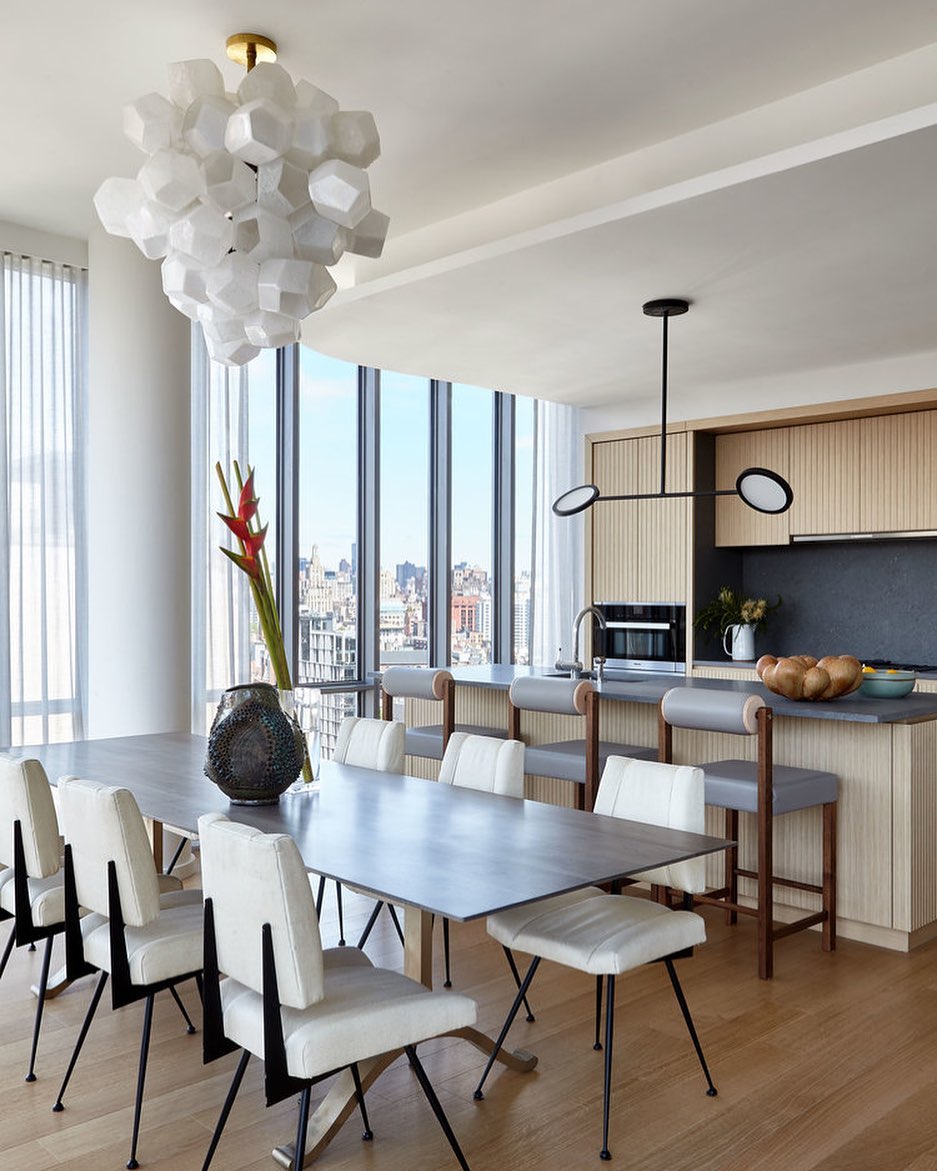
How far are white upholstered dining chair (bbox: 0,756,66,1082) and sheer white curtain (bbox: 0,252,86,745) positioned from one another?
2183 mm

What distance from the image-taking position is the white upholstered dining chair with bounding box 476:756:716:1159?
2.51 meters

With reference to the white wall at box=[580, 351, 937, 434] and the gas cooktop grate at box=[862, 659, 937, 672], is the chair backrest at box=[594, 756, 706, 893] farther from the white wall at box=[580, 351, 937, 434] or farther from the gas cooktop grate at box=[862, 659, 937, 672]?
the white wall at box=[580, 351, 937, 434]

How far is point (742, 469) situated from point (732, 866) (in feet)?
10.6

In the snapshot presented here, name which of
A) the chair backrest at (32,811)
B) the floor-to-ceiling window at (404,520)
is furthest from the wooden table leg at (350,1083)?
the floor-to-ceiling window at (404,520)

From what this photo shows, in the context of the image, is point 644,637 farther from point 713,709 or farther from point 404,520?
point 713,709

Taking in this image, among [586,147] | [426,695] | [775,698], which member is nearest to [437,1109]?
[775,698]

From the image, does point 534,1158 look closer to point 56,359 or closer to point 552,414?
point 56,359

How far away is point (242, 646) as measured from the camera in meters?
5.80

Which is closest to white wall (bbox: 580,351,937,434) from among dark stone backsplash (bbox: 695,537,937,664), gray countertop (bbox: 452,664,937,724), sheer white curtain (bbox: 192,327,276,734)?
dark stone backsplash (bbox: 695,537,937,664)

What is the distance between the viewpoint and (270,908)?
2.04m

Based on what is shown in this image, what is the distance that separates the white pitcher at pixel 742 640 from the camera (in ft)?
21.8

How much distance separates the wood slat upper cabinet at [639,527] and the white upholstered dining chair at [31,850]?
4659 millimetres

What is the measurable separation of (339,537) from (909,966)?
406cm

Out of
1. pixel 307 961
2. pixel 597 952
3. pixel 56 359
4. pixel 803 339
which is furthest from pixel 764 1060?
pixel 56 359
